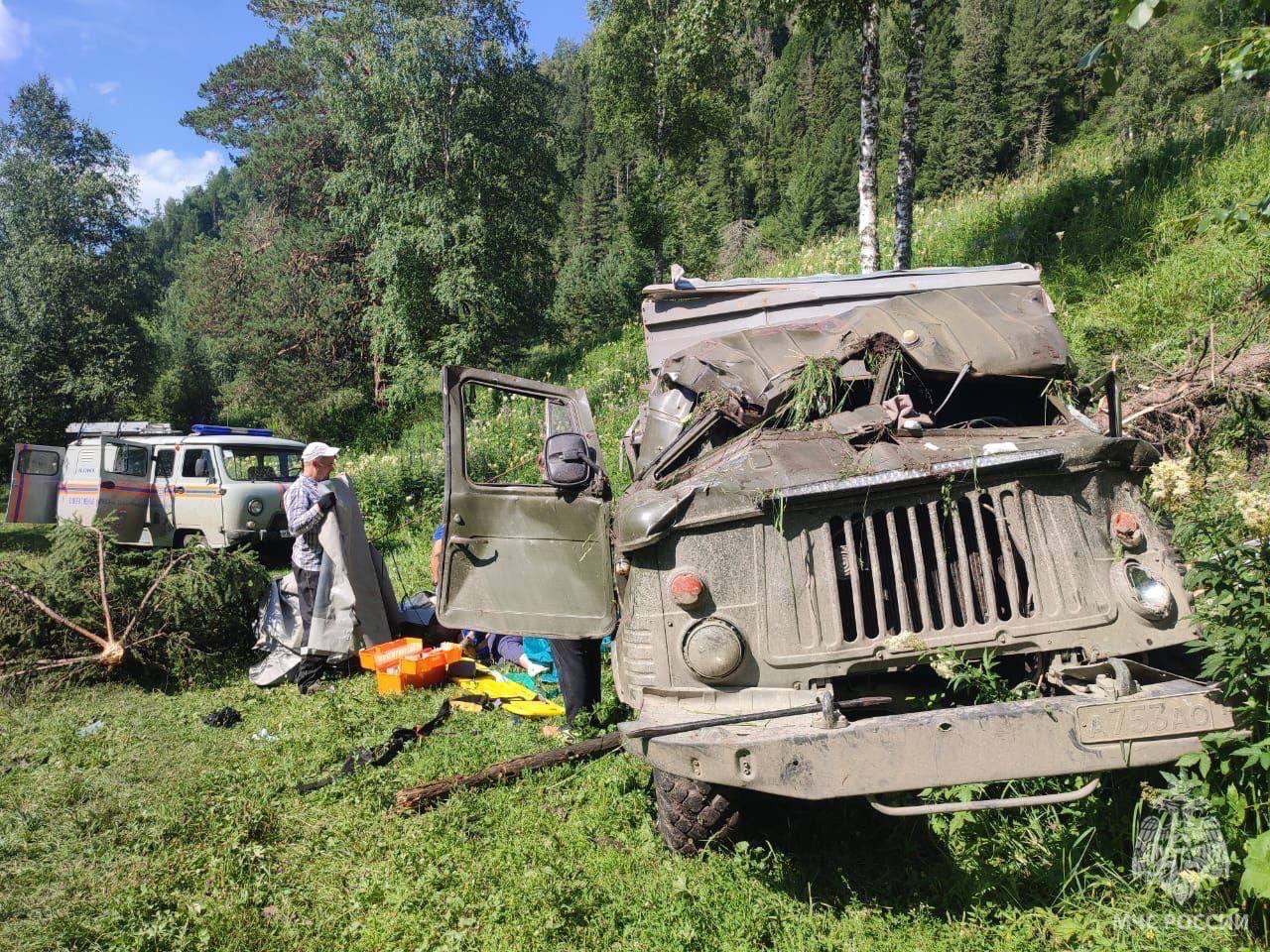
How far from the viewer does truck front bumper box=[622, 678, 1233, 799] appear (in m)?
2.41

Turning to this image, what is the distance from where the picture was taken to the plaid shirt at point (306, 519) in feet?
19.7

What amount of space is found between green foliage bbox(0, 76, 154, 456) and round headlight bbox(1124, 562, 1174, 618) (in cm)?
2708

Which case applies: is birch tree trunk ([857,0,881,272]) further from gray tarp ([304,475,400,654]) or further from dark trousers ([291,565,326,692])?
dark trousers ([291,565,326,692])

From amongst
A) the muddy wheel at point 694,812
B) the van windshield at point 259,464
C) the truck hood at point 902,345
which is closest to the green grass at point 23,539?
the van windshield at point 259,464

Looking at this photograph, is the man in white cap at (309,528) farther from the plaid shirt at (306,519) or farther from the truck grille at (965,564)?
the truck grille at (965,564)

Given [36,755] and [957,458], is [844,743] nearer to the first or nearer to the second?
[957,458]

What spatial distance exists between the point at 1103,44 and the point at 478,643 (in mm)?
5494

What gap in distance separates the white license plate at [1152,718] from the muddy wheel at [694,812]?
1356mm

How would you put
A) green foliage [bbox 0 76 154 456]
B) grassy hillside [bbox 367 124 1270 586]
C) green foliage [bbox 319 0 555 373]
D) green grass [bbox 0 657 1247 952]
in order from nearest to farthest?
green grass [bbox 0 657 1247 952], grassy hillside [bbox 367 124 1270 586], green foliage [bbox 319 0 555 373], green foliage [bbox 0 76 154 456]

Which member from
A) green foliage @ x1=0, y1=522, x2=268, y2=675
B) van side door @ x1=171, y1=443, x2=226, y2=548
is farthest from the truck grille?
van side door @ x1=171, y1=443, x2=226, y2=548

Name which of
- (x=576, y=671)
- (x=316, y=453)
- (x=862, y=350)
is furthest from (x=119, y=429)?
(x=862, y=350)

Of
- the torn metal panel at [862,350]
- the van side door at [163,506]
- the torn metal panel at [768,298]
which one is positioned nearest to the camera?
the torn metal panel at [862,350]

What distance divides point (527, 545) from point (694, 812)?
1.62 meters

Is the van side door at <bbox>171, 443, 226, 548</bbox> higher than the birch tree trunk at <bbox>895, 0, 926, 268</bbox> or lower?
lower
